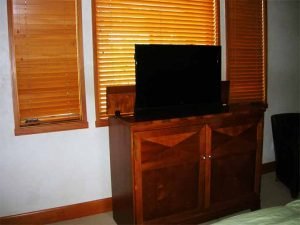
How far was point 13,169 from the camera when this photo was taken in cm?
248

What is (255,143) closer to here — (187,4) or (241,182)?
(241,182)

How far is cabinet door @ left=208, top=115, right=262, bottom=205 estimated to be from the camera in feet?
8.24

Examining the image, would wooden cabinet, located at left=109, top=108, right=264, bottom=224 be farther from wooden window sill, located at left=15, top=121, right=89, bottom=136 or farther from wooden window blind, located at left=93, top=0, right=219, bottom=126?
wooden window blind, located at left=93, top=0, right=219, bottom=126

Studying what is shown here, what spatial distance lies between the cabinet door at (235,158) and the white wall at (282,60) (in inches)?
41.3

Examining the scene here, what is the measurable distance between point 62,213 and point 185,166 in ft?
3.77

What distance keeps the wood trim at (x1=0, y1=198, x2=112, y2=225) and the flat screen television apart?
3.22 ft

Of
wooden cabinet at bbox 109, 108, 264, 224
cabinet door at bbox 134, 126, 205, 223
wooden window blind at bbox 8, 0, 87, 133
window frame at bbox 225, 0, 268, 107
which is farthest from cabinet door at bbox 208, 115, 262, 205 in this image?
wooden window blind at bbox 8, 0, 87, 133

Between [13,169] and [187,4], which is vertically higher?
[187,4]

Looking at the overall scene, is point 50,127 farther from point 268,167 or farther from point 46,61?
point 268,167

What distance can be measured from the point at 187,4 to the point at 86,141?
5.22 feet

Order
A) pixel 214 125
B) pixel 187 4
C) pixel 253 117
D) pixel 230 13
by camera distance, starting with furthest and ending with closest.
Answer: pixel 230 13 → pixel 187 4 → pixel 253 117 → pixel 214 125

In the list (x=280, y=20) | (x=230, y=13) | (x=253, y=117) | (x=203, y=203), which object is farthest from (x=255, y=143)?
(x=280, y=20)

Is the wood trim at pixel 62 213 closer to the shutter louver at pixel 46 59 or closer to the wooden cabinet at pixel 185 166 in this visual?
the wooden cabinet at pixel 185 166

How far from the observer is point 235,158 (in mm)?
2627
